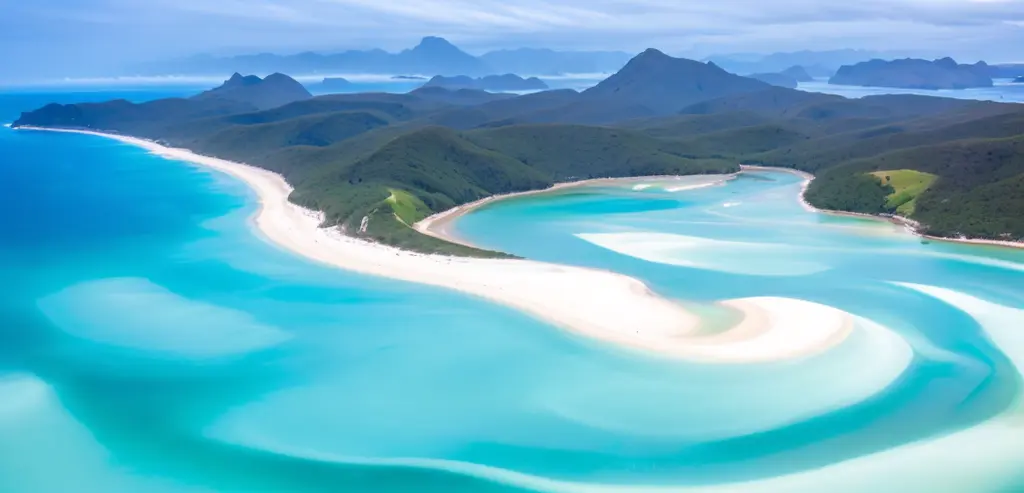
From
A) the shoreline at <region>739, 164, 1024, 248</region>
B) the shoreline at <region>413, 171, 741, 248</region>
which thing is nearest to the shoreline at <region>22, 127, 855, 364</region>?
the shoreline at <region>413, 171, 741, 248</region>

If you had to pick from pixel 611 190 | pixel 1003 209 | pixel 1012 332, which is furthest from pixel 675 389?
pixel 611 190

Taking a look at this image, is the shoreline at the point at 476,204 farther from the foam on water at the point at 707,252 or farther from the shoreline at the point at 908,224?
the shoreline at the point at 908,224

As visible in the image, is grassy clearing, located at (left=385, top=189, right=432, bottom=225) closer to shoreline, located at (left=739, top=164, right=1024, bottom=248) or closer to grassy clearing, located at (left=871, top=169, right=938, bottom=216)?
shoreline, located at (left=739, top=164, right=1024, bottom=248)

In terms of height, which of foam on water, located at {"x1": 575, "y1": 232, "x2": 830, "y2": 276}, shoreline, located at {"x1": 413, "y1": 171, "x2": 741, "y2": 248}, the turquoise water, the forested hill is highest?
the forested hill

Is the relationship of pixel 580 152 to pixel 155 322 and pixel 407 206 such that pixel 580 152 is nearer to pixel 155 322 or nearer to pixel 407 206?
pixel 407 206

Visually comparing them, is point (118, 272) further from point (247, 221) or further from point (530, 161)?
point (530, 161)
